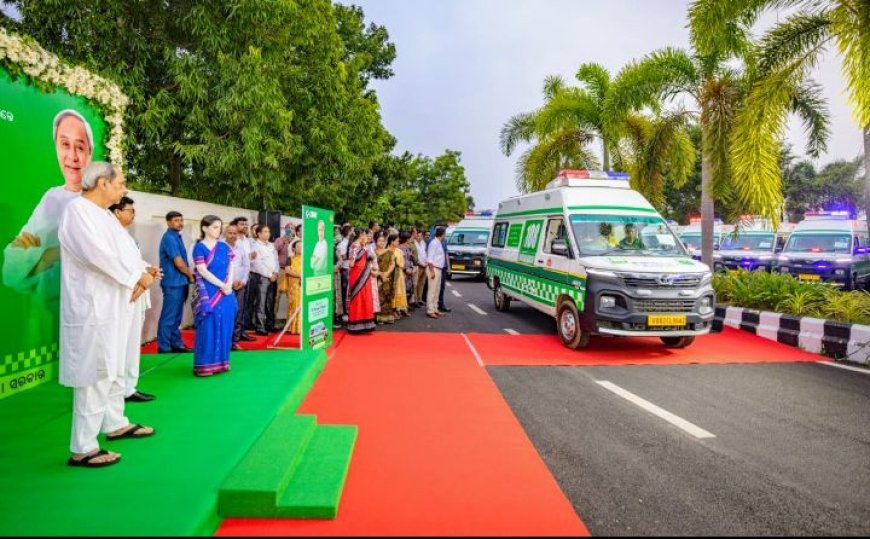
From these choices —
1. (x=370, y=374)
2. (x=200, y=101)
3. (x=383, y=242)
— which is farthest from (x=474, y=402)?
(x=200, y=101)

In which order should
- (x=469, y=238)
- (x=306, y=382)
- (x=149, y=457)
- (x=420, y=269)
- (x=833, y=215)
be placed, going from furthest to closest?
1. (x=469, y=238)
2. (x=833, y=215)
3. (x=420, y=269)
4. (x=306, y=382)
5. (x=149, y=457)

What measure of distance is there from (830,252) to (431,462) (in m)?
16.4

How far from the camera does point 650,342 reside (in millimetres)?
9203

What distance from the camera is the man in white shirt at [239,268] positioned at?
7.61 meters

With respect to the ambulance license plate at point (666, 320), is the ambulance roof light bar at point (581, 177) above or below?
above

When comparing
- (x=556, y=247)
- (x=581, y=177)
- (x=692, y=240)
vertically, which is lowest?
(x=556, y=247)

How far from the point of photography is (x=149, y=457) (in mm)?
3650

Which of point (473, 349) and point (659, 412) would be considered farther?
point (473, 349)

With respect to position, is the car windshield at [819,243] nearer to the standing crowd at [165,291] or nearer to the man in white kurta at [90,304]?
the standing crowd at [165,291]

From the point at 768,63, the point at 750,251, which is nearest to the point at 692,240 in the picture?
the point at 750,251

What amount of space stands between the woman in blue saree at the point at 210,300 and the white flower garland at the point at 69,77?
1.70 meters

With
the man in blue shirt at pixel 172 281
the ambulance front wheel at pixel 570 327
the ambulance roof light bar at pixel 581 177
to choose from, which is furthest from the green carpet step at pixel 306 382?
the ambulance roof light bar at pixel 581 177

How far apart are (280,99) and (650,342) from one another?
8.93 meters

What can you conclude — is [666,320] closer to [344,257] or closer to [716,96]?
[344,257]
